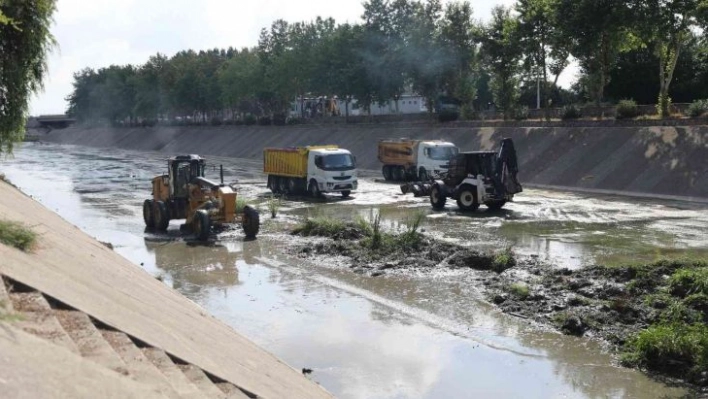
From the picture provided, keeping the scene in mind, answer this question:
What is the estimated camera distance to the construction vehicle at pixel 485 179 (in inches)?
1134

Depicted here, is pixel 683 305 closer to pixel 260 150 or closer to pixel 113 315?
pixel 113 315

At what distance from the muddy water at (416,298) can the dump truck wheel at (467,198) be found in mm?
623

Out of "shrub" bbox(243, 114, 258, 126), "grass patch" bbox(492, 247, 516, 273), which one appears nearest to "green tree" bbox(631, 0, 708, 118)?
"grass patch" bbox(492, 247, 516, 273)

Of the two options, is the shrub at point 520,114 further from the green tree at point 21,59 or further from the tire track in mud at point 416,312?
the green tree at point 21,59

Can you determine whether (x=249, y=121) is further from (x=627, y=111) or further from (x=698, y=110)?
(x=698, y=110)

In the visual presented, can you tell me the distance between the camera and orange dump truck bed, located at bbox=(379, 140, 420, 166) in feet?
142

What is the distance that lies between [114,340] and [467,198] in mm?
22890

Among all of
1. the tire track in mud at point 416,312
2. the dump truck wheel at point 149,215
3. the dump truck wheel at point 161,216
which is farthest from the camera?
Answer: the dump truck wheel at point 149,215

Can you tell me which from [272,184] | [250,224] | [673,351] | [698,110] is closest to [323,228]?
[250,224]

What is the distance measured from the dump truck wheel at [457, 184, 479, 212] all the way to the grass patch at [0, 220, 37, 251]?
20260mm

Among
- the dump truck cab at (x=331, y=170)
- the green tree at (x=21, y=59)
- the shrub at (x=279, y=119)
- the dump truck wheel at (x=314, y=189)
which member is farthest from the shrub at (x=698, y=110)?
the shrub at (x=279, y=119)

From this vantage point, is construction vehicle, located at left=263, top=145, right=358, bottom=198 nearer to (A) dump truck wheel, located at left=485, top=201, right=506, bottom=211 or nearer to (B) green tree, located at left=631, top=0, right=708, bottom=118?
(A) dump truck wheel, located at left=485, top=201, right=506, bottom=211

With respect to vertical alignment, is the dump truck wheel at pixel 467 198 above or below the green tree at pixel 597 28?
below

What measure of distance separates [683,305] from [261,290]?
8.80 meters
